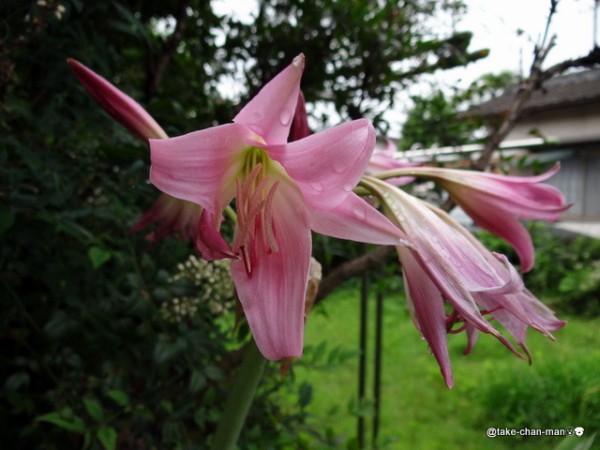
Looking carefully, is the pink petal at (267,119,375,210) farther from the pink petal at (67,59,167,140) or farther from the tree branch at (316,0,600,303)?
the tree branch at (316,0,600,303)

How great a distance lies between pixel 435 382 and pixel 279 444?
2.27m

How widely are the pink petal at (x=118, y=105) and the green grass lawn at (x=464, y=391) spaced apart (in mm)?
1613

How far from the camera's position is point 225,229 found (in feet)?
3.04

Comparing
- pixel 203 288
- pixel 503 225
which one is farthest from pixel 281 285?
pixel 203 288

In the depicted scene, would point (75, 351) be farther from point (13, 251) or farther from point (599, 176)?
point (599, 176)

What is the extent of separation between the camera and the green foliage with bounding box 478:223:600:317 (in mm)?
5152

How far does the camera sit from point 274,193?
501 millimetres

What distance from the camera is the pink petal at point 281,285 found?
44 centimetres

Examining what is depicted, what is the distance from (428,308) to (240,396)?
0.78 feet

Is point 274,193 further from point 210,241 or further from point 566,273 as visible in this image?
point 566,273

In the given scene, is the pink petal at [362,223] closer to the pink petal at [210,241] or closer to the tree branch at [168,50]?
the pink petal at [210,241]

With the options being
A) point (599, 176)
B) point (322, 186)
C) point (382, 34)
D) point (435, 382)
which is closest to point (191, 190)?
point (322, 186)

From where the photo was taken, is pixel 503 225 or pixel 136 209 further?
pixel 136 209

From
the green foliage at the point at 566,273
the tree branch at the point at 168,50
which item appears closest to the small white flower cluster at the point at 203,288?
the tree branch at the point at 168,50
